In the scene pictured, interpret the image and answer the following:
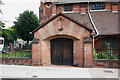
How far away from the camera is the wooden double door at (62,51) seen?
39.6 feet

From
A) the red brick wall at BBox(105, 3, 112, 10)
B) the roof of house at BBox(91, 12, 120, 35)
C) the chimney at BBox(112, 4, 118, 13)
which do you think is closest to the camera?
the roof of house at BBox(91, 12, 120, 35)

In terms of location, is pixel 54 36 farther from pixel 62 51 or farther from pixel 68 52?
pixel 68 52

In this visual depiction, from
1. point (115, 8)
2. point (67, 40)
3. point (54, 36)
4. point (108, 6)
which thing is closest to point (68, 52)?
point (67, 40)

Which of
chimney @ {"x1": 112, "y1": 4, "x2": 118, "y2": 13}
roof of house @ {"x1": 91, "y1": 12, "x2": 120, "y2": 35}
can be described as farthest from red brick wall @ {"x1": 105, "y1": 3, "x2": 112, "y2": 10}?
roof of house @ {"x1": 91, "y1": 12, "x2": 120, "y2": 35}

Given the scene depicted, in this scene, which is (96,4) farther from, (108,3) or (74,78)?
(74,78)

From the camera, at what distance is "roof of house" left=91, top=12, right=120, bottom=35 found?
44.7 feet

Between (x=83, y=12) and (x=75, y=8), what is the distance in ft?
6.03

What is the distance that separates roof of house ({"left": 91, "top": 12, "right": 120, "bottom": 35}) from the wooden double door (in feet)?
14.6

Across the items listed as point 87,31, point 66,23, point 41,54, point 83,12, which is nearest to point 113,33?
point 87,31

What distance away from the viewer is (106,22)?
51.6 feet

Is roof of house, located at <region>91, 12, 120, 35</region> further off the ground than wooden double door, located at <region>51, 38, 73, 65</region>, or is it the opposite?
roof of house, located at <region>91, 12, 120, 35</region>

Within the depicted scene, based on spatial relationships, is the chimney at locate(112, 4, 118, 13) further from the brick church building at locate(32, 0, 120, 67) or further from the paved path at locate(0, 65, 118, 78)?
the paved path at locate(0, 65, 118, 78)

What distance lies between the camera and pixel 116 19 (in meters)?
16.2

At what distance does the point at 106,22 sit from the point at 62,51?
8.13 metres
